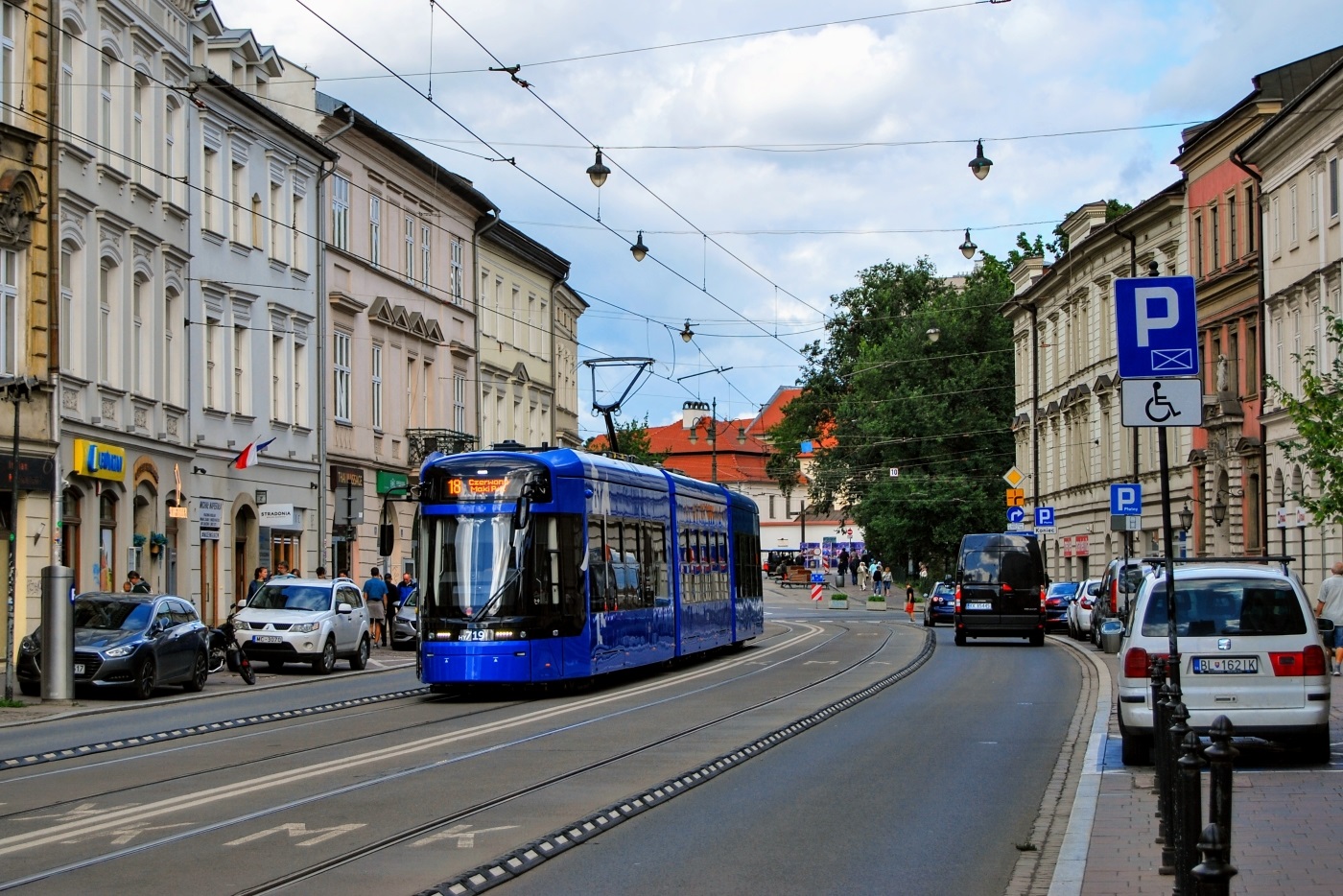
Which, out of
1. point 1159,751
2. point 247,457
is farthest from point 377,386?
point 1159,751

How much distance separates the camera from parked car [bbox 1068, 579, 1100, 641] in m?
45.2

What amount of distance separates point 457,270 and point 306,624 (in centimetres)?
2850

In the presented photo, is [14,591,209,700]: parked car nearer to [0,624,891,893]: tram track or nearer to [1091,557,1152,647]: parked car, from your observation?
[0,624,891,893]: tram track

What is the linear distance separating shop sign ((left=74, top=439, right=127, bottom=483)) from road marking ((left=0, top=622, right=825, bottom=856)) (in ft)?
40.6

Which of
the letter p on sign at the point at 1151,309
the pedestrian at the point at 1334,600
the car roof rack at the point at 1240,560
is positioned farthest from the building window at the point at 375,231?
the letter p on sign at the point at 1151,309

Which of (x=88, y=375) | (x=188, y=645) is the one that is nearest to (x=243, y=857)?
(x=188, y=645)

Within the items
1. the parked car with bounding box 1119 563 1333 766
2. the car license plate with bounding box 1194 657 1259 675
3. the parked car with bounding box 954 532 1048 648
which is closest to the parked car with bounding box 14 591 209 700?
the parked car with bounding box 1119 563 1333 766

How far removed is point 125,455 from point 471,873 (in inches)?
1082

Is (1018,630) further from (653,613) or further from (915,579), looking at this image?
(915,579)

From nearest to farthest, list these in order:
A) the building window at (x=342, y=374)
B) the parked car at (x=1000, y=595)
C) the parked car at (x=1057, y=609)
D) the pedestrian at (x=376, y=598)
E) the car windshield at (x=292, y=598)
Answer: the car windshield at (x=292, y=598) < the pedestrian at (x=376, y=598) < the parked car at (x=1000, y=595) < the building window at (x=342, y=374) < the parked car at (x=1057, y=609)

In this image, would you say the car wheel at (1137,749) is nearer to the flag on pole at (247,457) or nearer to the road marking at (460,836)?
the road marking at (460,836)

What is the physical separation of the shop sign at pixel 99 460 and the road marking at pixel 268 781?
1237 centimetres

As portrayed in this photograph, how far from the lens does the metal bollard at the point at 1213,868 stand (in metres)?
5.48

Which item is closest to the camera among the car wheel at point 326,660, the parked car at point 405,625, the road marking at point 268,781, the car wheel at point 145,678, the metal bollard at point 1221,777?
the metal bollard at point 1221,777
